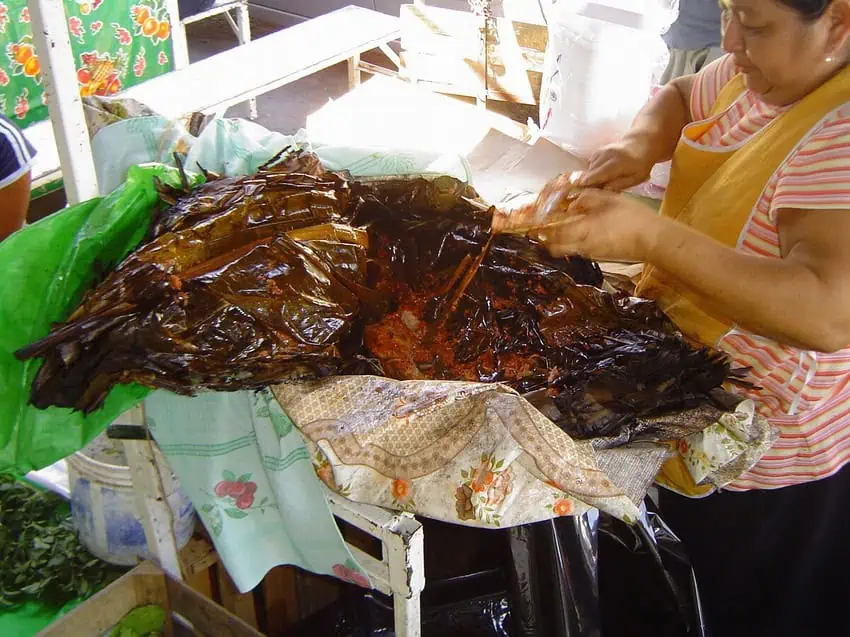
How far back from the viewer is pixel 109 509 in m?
1.92

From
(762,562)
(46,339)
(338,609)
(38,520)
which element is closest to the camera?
(46,339)

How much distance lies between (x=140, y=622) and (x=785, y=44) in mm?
1944

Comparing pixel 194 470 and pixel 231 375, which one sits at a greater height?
pixel 231 375

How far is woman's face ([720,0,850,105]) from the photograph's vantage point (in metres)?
1.34

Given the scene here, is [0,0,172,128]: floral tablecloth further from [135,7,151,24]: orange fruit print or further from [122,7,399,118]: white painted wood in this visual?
[122,7,399,118]: white painted wood

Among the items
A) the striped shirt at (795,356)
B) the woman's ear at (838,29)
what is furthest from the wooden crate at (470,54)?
the woman's ear at (838,29)

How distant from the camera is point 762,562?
75.5 inches

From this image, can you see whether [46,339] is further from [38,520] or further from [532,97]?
[532,97]

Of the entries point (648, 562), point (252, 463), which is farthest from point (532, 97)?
point (252, 463)

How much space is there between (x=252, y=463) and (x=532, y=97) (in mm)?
3748

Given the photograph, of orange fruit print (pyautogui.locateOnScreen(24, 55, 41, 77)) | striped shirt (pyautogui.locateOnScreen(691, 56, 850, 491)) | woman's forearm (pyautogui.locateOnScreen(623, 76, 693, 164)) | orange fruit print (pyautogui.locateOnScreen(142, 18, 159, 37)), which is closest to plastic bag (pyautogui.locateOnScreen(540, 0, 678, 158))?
woman's forearm (pyautogui.locateOnScreen(623, 76, 693, 164))

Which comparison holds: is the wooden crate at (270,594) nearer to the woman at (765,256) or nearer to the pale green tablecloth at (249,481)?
the pale green tablecloth at (249,481)

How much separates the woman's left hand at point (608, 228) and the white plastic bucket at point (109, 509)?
1.06m

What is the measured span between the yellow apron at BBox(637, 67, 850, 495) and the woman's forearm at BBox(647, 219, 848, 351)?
70mm
